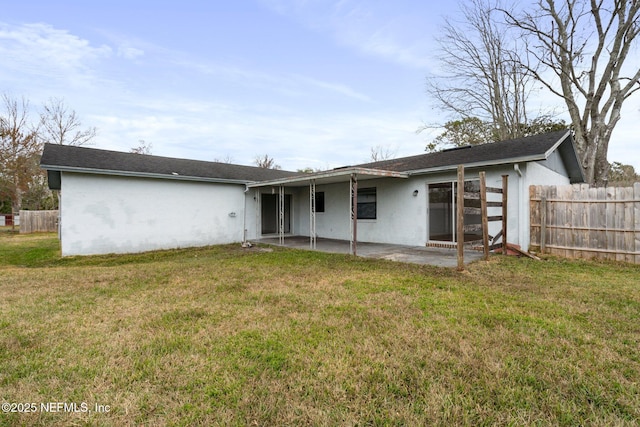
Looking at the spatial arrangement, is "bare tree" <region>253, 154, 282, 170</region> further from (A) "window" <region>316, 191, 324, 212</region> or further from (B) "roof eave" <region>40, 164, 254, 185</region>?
(B) "roof eave" <region>40, 164, 254, 185</region>

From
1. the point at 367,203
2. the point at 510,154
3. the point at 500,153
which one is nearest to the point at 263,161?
the point at 367,203

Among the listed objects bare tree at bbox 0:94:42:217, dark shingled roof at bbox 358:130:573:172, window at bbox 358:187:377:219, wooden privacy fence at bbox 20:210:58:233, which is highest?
bare tree at bbox 0:94:42:217

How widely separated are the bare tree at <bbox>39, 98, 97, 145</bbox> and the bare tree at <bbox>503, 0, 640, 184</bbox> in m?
29.2

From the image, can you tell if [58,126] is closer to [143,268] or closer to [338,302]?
[143,268]

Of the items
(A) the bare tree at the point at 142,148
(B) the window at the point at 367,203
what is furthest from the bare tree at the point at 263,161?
(B) the window at the point at 367,203

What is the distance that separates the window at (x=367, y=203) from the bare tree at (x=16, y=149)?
76.9 feet

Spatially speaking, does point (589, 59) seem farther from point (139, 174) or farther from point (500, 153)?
point (139, 174)

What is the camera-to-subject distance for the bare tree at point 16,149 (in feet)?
65.0

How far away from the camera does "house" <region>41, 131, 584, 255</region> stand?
811 cm

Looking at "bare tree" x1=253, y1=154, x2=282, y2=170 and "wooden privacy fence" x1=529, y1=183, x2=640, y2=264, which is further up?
"bare tree" x1=253, y1=154, x2=282, y2=170

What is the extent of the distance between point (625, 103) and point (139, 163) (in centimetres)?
1936

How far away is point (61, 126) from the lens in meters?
23.0

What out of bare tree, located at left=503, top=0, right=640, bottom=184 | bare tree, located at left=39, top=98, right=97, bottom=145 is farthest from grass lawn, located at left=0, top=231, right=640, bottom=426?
bare tree, located at left=39, top=98, right=97, bottom=145

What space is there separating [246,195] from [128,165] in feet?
13.7
